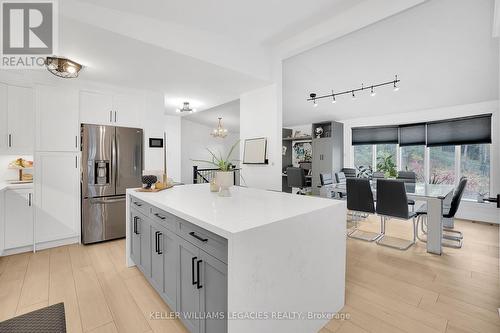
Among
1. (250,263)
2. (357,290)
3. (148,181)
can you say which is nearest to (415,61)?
(357,290)

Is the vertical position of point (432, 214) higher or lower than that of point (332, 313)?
higher

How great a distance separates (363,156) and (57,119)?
665 centimetres

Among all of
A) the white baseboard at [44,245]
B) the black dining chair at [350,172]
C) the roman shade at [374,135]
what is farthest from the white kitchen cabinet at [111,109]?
the roman shade at [374,135]

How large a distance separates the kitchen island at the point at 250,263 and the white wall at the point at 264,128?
1646mm

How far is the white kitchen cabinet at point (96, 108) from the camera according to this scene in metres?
3.35

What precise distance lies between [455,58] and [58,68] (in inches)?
217

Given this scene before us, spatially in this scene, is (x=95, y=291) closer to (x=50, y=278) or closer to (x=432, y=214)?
(x=50, y=278)

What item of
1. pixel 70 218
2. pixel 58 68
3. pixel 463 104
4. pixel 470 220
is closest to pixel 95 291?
pixel 70 218

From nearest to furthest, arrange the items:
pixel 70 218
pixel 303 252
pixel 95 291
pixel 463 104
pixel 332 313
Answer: pixel 303 252
pixel 332 313
pixel 95 291
pixel 70 218
pixel 463 104

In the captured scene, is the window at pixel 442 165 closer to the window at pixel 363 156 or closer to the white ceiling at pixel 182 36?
the window at pixel 363 156

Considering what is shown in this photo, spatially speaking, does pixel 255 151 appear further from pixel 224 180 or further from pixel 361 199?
pixel 361 199

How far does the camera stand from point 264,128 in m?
3.51

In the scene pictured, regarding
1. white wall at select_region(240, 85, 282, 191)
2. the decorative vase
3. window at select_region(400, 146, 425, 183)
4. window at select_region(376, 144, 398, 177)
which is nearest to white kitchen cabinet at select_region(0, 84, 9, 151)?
the decorative vase

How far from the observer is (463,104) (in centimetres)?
448
